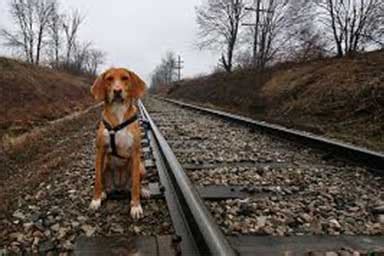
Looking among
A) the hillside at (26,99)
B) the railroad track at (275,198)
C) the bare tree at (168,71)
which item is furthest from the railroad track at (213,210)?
the bare tree at (168,71)

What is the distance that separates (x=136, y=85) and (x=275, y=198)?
1.57 m

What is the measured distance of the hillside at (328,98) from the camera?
998 cm

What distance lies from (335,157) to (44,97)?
1986cm

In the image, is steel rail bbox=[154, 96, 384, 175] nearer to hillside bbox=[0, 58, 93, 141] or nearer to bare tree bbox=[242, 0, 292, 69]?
hillside bbox=[0, 58, 93, 141]

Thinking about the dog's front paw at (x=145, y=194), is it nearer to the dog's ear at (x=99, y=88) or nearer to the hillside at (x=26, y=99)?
the dog's ear at (x=99, y=88)

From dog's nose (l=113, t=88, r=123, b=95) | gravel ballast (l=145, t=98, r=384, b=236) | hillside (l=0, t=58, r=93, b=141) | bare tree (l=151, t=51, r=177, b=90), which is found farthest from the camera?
bare tree (l=151, t=51, r=177, b=90)

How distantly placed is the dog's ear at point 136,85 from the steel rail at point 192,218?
34.3 inches

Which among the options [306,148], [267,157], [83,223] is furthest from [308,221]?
[306,148]

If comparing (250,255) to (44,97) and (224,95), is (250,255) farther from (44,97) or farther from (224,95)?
(224,95)

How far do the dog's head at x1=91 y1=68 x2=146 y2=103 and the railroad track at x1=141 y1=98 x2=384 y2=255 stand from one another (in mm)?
917

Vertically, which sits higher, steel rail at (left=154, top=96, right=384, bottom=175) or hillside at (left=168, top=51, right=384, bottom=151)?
hillside at (left=168, top=51, right=384, bottom=151)

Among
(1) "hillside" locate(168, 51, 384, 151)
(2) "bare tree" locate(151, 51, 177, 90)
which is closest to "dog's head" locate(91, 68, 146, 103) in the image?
(1) "hillside" locate(168, 51, 384, 151)

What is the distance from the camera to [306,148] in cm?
738

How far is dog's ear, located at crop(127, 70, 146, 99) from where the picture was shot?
11.8 feet
